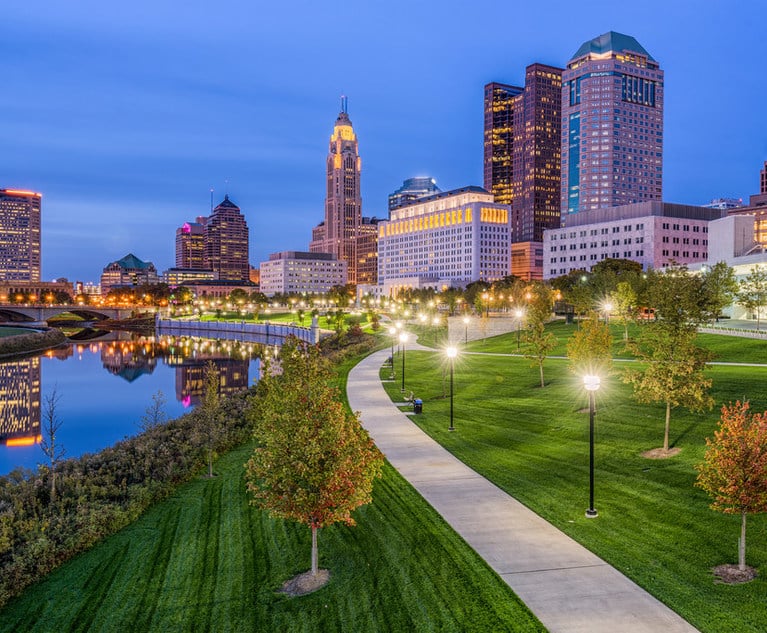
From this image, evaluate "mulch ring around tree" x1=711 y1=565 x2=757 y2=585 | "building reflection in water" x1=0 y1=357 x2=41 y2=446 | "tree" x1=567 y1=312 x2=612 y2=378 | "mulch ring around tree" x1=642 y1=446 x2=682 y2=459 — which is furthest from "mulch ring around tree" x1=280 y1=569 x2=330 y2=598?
"building reflection in water" x1=0 y1=357 x2=41 y2=446

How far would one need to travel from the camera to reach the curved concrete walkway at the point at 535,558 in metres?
11.1

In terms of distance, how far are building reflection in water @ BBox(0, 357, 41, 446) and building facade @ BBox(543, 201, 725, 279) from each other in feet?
412

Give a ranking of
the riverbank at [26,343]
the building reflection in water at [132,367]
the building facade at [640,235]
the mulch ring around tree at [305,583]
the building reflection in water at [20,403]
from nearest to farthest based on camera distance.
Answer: the mulch ring around tree at [305,583]
the building reflection in water at [20,403]
the building reflection in water at [132,367]
the riverbank at [26,343]
the building facade at [640,235]

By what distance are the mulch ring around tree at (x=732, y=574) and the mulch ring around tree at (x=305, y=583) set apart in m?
8.90

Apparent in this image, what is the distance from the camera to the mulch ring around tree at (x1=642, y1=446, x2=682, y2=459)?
20906 millimetres

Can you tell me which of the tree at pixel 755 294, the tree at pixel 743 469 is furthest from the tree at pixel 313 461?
the tree at pixel 755 294

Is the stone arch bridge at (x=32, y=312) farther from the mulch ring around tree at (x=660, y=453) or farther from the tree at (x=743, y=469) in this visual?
the tree at (x=743, y=469)

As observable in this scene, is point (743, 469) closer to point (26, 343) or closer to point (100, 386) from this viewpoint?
point (100, 386)

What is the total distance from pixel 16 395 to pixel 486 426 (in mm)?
47900

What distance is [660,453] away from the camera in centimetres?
2120

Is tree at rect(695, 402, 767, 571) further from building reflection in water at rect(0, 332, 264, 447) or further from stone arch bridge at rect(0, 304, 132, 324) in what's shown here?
stone arch bridge at rect(0, 304, 132, 324)

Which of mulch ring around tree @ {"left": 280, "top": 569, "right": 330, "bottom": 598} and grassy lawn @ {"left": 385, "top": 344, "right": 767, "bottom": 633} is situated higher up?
grassy lawn @ {"left": 385, "top": 344, "right": 767, "bottom": 633}

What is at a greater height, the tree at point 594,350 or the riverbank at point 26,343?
the tree at point 594,350

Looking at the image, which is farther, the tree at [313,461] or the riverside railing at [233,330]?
the riverside railing at [233,330]
